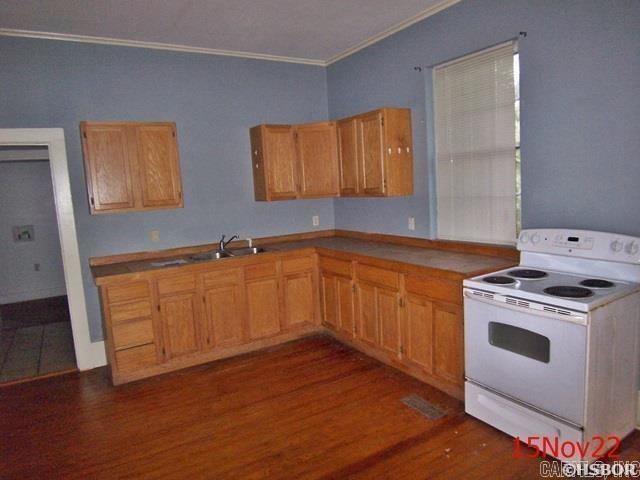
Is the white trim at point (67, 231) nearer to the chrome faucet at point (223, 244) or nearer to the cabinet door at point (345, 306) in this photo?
the chrome faucet at point (223, 244)

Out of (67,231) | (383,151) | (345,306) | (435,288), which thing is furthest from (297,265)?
(67,231)

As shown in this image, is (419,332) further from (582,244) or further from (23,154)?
Result: (23,154)

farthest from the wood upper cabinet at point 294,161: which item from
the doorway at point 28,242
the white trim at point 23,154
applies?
the white trim at point 23,154

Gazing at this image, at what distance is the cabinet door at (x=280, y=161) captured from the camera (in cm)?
424

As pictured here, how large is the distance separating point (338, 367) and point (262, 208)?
1.90m

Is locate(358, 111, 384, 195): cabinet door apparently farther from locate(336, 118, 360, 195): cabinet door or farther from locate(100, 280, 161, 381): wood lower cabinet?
locate(100, 280, 161, 381): wood lower cabinet

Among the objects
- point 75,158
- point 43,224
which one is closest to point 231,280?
point 75,158

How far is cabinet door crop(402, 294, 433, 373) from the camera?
3.05 m

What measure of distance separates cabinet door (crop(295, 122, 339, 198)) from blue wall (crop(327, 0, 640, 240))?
1232 millimetres

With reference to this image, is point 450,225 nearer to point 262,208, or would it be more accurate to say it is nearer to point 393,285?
point 393,285

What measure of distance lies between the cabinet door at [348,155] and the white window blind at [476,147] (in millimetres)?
783

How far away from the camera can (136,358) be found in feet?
11.5

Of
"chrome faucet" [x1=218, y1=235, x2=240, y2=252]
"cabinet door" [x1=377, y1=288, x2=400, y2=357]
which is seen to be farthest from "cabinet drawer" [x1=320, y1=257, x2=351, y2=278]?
"chrome faucet" [x1=218, y1=235, x2=240, y2=252]

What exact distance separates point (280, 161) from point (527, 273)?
2.53 m
